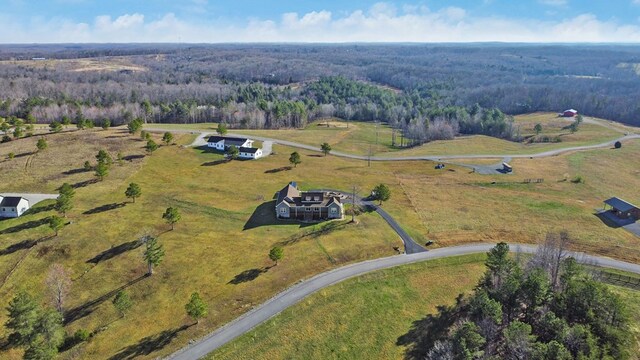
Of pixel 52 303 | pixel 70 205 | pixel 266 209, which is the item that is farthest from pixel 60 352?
pixel 266 209

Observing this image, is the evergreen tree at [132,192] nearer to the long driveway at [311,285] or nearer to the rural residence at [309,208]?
the rural residence at [309,208]

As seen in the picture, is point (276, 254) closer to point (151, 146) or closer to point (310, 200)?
point (310, 200)

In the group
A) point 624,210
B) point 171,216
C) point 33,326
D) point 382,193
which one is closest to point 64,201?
point 171,216

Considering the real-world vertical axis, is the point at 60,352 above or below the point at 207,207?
below

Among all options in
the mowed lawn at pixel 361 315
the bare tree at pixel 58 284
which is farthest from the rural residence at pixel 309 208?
the bare tree at pixel 58 284

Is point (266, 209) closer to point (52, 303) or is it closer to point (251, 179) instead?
point (251, 179)
